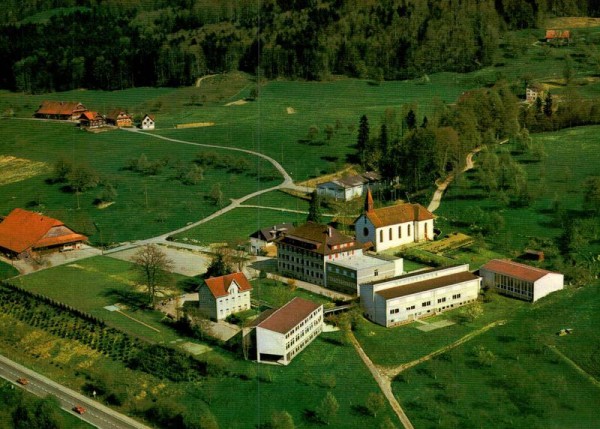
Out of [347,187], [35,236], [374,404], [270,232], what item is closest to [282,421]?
[374,404]

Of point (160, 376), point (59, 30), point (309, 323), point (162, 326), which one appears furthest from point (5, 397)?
point (59, 30)

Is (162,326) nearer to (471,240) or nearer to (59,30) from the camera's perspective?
(471,240)

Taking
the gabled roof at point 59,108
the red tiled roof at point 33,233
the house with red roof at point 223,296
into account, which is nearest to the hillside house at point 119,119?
the gabled roof at point 59,108

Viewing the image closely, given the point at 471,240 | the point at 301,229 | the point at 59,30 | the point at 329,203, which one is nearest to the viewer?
the point at 301,229

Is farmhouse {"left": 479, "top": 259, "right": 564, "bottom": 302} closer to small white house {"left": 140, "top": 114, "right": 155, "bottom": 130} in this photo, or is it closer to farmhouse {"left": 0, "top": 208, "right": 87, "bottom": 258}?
farmhouse {"left": 0, "top": 208, "right": 87, "bottom": 258}

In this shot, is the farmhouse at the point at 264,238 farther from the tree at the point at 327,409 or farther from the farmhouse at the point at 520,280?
the tree at the point at 327,409

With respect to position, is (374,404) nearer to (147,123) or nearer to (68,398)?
(68,398)

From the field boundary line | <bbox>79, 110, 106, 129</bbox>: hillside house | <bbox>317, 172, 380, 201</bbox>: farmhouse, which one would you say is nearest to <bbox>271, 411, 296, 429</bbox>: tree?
the field boundary line
